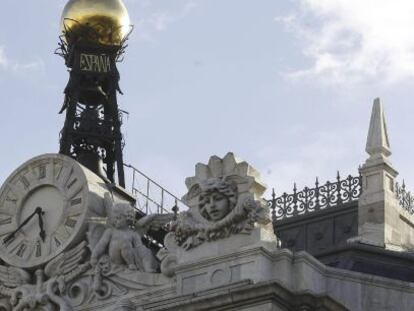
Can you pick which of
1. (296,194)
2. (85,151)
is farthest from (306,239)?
(85,151)

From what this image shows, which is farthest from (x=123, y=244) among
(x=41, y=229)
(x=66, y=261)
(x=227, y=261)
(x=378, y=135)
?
(x=378, y=135)

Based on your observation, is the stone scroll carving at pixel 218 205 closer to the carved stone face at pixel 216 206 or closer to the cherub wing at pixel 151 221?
the carved stone face at pixel 216 206

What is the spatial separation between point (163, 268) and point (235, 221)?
2512 mm

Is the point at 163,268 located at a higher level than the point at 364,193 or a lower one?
lower

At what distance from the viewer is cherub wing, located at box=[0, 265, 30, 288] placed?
173 ft

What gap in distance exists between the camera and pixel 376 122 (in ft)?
190

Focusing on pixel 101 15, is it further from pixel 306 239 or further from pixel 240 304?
pixel 240 304

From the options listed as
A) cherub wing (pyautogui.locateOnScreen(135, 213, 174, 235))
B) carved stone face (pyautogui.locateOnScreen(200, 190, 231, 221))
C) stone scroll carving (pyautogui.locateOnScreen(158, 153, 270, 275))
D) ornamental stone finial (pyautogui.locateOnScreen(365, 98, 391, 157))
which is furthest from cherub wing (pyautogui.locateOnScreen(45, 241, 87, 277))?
ornamental stone finial (pyautogui.locateOnScreen(365, 98, 391, 157))

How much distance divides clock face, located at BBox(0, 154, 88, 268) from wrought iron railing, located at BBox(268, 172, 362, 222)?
27.1 feet

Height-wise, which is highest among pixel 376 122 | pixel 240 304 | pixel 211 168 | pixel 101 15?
pixel 101 15

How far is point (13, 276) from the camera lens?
5309cm

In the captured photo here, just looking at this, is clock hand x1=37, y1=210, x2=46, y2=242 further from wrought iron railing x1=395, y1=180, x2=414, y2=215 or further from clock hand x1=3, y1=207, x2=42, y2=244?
wrought iron railing x1=395, y1=180, x2=414, y2=215

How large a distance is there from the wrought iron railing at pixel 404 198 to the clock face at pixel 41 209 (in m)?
10.5

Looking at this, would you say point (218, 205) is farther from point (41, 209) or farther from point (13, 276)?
point (13, 276)
